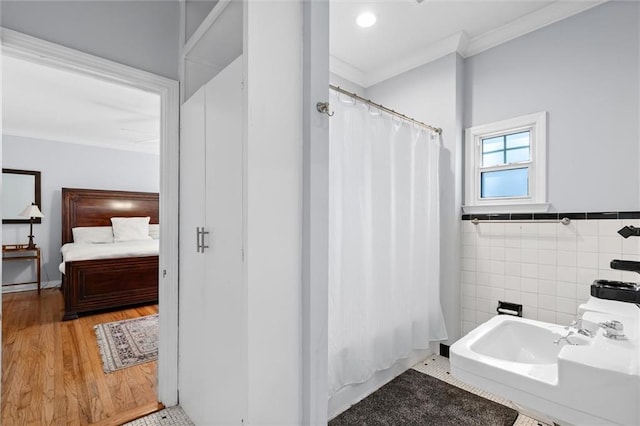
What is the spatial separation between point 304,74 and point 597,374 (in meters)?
1.47

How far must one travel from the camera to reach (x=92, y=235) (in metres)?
5.19

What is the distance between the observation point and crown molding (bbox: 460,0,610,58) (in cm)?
213

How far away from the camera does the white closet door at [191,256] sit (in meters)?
1.61

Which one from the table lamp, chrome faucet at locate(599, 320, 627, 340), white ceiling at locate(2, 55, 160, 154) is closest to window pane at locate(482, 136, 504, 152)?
chrome faucet at locate(599, 320, 627, 340)

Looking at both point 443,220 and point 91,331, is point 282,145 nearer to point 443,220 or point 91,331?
point 443,220

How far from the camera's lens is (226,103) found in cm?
136

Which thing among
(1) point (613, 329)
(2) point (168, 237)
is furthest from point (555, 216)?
(2) point (168, 237)

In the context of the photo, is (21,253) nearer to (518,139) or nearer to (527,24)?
(518,139)

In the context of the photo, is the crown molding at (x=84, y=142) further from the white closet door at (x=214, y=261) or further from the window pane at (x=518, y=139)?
the window pane at (x=518, y=139)

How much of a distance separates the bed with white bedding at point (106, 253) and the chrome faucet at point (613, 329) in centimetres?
452

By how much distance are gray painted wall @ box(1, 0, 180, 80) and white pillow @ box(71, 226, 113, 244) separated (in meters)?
4.56

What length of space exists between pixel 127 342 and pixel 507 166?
379 centimetres

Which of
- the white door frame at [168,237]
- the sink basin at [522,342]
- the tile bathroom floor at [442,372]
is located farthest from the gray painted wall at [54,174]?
the sink basin at [522,342]

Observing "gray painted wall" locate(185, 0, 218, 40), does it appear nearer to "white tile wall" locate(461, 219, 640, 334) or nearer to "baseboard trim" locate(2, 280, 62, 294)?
"white tile wall" locate(461, 219, 640, 334)
